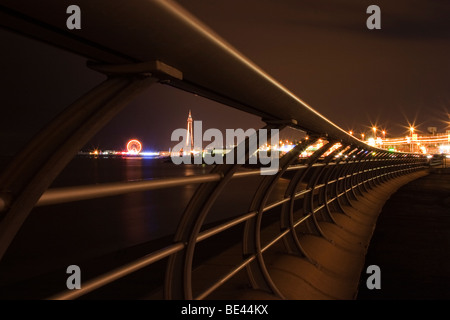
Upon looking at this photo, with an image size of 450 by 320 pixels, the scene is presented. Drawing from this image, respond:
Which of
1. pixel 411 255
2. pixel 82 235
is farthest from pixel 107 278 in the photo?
pixel 82 235

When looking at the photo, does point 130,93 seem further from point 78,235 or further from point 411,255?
point 78,235

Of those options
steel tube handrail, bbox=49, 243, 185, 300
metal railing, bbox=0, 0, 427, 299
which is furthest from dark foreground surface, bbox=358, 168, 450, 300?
steel tube handrail, bbox=49, 243, 185, 300

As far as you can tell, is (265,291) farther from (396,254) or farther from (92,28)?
(396,254)

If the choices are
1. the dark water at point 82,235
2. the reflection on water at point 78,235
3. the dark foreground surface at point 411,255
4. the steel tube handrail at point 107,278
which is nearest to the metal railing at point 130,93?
the steel tube handrail at point 107,278

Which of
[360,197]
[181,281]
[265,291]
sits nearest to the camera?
[181,281]

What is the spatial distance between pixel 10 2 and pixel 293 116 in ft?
7.15

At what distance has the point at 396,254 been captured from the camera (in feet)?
20.2

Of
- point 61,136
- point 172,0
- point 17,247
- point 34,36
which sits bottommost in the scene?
point 17,247

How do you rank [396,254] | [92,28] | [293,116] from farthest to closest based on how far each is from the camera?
[396,254]
[293,116]
[92,28]

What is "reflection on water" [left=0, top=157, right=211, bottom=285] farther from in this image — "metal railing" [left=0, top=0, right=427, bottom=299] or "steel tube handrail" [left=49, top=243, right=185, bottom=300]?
"steel tube handrail" [left=49, top=243, right=185, bottom=300]

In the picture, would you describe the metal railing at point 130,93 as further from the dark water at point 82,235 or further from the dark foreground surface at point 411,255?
the dark foreground surface at point 411,255

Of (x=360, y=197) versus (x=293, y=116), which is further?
(x=360, y=197)

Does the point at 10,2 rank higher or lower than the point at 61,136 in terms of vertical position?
higher
